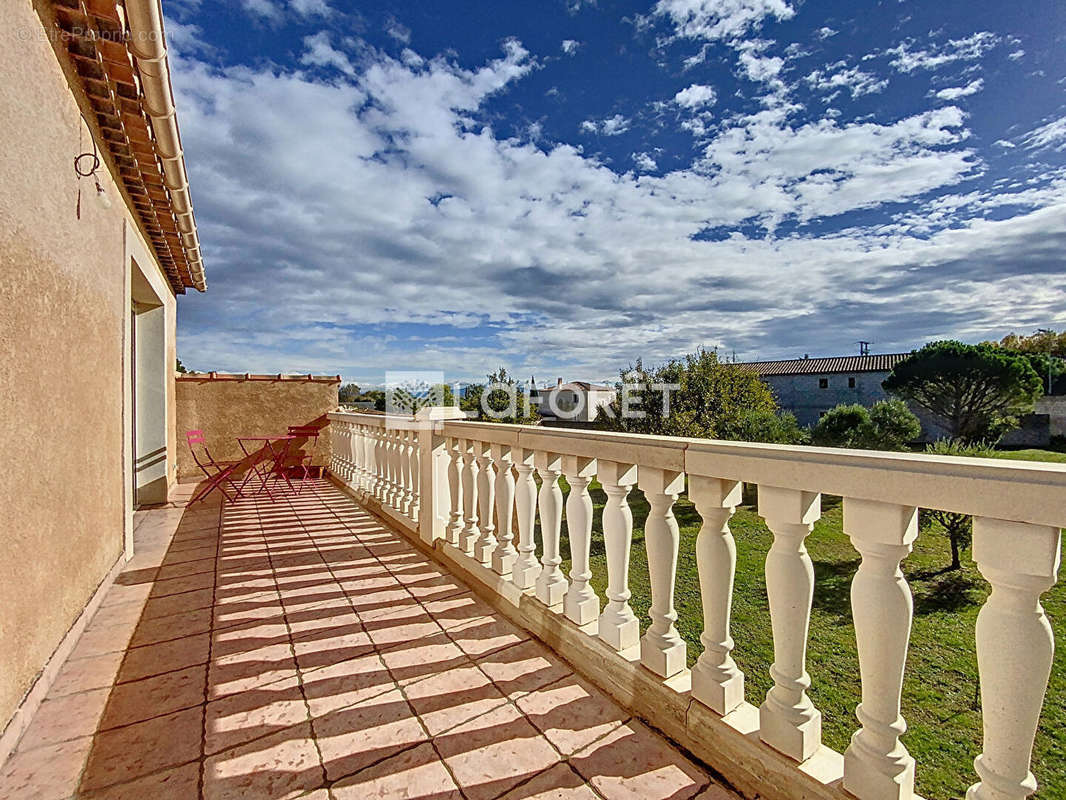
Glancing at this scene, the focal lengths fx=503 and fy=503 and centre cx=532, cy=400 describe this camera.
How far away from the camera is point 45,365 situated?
2.40m

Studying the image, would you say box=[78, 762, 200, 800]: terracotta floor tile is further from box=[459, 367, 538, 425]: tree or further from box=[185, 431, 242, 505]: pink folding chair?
box=[459, 367, 538, 425]: tree

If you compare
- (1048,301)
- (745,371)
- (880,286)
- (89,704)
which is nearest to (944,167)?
(745,371)

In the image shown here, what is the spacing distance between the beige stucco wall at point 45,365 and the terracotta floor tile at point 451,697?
58.1 inches

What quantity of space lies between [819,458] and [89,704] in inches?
115

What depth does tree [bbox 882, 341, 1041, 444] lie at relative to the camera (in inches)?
1013

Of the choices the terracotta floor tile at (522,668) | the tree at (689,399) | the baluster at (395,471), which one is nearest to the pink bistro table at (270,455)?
the baluster at (395,471)


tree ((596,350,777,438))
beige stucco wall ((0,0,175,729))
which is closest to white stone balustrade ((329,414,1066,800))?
beige stucco wall ((0,0,175,729))

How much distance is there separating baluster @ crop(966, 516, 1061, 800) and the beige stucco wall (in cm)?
297

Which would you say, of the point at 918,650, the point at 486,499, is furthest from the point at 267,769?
the point at 918,650

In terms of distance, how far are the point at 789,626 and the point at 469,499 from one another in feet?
7.77

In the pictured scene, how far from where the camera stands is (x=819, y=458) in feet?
4.30

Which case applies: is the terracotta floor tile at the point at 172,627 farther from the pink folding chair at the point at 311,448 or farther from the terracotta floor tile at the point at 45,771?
the pink folding chair at the point at 311,448

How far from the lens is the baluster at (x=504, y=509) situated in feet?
9.43

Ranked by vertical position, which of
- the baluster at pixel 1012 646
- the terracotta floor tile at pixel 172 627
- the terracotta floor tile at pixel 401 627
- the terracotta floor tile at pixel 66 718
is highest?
the baluster at pixel 1012 646
